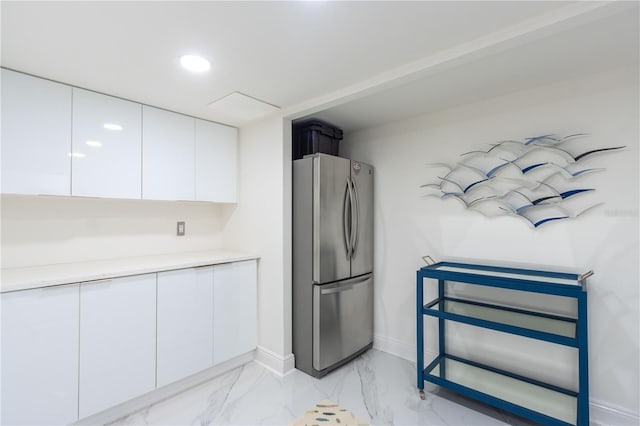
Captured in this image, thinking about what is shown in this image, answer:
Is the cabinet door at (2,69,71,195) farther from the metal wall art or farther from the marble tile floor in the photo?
the metal wall art

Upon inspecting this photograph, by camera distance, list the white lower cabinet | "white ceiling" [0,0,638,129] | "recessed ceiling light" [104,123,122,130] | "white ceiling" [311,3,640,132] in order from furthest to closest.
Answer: "recessed ceiling light" [104,123,122,130], the white lower cabinet, "white ceiling" [311,3,640,132], "white ceiling" [0,0,638,129]

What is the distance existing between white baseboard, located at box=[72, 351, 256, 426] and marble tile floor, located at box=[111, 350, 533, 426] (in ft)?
0.13

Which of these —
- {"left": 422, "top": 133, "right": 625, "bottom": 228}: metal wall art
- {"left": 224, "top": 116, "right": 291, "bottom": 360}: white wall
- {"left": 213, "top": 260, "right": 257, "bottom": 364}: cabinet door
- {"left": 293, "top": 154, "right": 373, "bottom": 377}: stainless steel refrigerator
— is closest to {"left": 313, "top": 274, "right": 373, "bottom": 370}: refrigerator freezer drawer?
{"left": 293, "top": 154, "right": 373, "bottom": 377}: stainless steel refrigerator

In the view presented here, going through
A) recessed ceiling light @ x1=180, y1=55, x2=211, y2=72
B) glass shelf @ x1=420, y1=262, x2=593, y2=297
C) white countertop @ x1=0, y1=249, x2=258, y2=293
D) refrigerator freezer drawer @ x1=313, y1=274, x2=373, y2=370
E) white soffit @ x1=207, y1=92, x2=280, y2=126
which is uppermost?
recessed ceiling light @ x1=180, y1=55, x2=211, y2=72

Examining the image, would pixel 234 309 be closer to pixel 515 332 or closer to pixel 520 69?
pixel 515 332

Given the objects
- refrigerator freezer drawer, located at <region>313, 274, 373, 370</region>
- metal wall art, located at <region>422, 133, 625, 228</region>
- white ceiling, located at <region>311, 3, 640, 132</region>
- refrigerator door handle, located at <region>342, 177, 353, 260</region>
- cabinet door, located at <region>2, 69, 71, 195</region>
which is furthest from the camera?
refrigerator door handle, located at <region>342, 177, 353, 260</region>

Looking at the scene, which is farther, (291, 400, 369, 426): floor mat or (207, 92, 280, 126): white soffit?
(207, 92, 280, 126): white soffit

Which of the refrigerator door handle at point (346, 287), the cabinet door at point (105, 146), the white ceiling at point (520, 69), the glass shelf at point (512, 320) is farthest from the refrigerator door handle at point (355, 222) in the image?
the cabinet door at point (105, 146)

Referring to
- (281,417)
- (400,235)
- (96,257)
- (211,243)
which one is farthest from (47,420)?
(400,235)

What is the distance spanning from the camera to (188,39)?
1501 mm

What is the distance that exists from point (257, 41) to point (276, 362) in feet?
7.62

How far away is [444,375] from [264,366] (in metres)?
1.44

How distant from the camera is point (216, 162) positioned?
9.11ft

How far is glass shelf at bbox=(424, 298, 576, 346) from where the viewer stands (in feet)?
5.97
